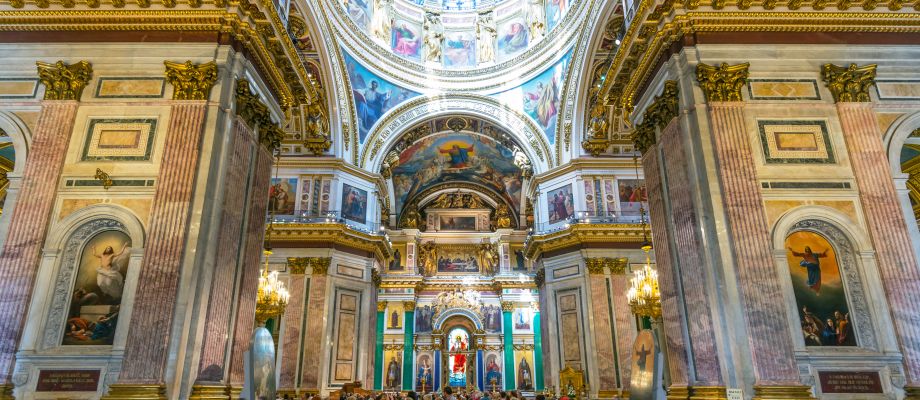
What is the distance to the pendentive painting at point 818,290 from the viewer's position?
7.15m

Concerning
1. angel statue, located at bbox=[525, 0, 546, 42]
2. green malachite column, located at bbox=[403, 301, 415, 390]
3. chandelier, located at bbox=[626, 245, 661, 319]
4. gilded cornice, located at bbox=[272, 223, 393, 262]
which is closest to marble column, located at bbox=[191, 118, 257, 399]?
gilded cornice, located at bbox=[272, 223, 393, 262]

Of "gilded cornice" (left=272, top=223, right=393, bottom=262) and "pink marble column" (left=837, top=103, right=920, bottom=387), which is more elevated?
"gilded cornice" (left=272, top=223, right=393, bottom=262)

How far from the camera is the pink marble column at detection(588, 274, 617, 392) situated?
16.6 metres

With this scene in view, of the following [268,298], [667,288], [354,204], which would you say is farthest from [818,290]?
[354,204]

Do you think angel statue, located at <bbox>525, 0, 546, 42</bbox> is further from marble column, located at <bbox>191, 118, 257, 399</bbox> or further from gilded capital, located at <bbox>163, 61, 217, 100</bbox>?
gilded capital, located at <bbox>163, 61, 217, 100</bbox>

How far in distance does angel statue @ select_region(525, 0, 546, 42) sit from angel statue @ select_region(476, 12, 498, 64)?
184cm

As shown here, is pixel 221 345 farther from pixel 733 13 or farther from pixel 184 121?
pixel 733 13

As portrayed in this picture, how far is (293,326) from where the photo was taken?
55.3 ft

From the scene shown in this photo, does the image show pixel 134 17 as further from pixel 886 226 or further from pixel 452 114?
pixel 452 114

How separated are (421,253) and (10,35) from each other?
22.5 metres

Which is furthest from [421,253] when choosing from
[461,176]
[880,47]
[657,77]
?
[880,47]

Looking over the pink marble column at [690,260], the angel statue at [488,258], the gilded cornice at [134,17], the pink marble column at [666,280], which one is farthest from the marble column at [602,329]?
the gilded cornice at [134,17]

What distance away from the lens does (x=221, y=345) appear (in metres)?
7.84

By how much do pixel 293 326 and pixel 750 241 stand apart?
13.6 metres
